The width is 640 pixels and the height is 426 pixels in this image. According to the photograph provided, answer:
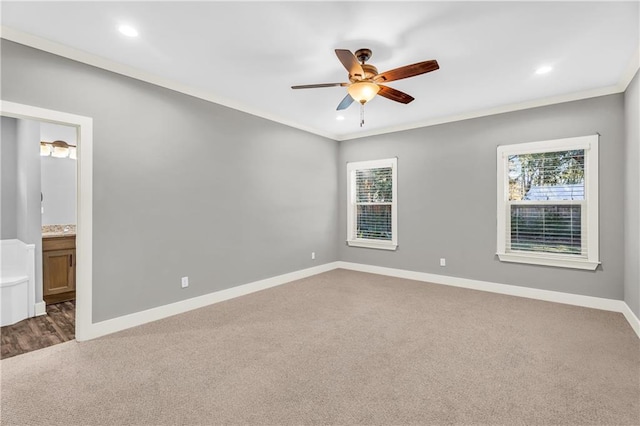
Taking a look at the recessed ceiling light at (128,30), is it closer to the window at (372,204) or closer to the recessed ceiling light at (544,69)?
the recessed ceiling light at (544,69)

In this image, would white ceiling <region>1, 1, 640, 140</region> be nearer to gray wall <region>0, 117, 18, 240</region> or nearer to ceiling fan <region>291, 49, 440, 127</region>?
ceiling fan <region>291, 49, 440, 127</region>

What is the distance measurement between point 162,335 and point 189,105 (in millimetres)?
2580

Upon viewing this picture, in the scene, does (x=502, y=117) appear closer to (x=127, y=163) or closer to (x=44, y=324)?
(x=127, y=163)

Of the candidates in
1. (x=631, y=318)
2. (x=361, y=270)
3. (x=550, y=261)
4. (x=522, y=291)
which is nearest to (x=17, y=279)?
(x=361, y=270)

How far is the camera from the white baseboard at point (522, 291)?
11.8 feet

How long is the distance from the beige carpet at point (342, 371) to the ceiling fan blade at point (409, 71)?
2.35m

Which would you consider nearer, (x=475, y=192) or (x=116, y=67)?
(x=116, y=67)

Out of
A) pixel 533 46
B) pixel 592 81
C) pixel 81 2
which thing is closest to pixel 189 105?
pixel 81 2

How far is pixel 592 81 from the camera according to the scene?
11.4ft

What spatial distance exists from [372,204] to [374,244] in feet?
2.47

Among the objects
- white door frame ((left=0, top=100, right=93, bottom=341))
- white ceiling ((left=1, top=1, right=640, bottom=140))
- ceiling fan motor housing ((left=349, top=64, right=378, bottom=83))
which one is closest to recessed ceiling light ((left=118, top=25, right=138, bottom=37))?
white ceiling ((left=1, top=1, right=640, bottom=140))

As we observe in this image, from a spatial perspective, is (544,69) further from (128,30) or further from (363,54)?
(128,30)

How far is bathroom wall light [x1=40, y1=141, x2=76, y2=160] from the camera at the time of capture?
478cm

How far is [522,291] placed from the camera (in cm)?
427
